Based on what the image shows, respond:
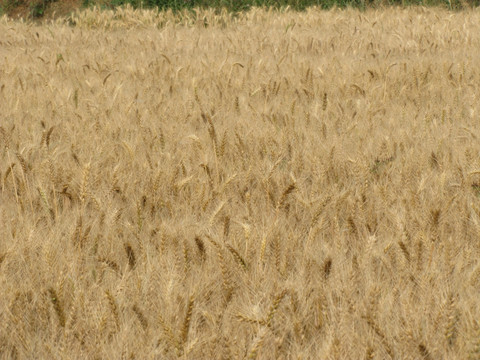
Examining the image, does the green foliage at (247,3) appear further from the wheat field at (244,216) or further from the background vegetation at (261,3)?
the wheat field at (244,216)

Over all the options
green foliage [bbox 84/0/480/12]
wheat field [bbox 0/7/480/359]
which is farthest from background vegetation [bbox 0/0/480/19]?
wheat field [bbox 0/7/480/359]

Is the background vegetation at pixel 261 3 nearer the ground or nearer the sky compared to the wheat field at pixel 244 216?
nearer the sky

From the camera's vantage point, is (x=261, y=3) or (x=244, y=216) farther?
(x=261, y=3)

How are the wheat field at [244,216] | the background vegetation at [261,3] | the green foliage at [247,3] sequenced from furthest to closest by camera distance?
the green foliage at [247,3] < the background vegetation at [261,3] < the wheat field at [244,216]

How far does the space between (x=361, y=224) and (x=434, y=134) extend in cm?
87

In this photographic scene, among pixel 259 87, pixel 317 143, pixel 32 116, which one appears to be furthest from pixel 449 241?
pixel 32 116

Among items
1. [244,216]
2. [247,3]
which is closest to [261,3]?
[247,3]

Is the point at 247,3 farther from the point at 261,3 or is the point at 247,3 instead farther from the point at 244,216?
the point at 244,216

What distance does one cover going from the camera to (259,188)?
189 centimetres

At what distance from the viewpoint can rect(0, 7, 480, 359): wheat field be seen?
1104 mm

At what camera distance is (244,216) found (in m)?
1.67

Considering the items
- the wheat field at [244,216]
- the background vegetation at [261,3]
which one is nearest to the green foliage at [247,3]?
the background vegetation at [261,3]

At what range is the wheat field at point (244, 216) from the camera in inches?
43.4

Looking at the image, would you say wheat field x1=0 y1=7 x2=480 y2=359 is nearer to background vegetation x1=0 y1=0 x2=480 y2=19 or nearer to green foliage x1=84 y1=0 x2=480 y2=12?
background vegetation x1=0 y1=0 x2=480 y2=19
